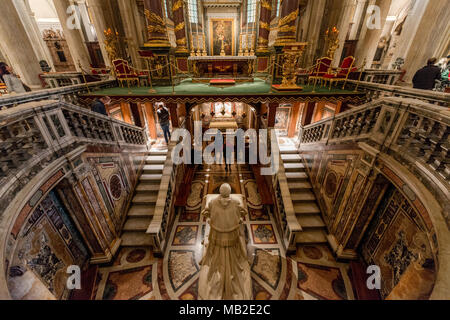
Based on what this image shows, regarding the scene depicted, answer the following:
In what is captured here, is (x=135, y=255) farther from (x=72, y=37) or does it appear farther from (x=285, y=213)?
(x=72, y=37)

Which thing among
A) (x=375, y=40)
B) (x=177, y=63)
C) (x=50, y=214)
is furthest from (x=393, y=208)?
(x=177, y=63)

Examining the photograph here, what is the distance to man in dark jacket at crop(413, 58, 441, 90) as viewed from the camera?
4.93 m

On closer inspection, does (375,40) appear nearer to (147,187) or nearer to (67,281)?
(147,187)

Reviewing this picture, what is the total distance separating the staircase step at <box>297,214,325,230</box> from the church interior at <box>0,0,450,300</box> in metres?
0.05

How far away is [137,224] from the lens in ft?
18.1

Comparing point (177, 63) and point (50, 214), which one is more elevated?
point (177, 63)

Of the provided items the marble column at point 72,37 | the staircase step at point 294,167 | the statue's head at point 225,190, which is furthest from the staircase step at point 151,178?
the marble column at point 72,37

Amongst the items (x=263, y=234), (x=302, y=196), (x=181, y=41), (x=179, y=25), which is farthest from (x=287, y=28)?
(x=263, y=234)

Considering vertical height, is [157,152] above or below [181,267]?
above

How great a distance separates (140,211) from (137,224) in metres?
0.42

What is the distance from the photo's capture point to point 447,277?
162cm

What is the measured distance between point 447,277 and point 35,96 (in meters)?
7.36

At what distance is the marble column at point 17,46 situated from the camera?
837cm

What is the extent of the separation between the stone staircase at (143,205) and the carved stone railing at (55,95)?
3157 millimetres
